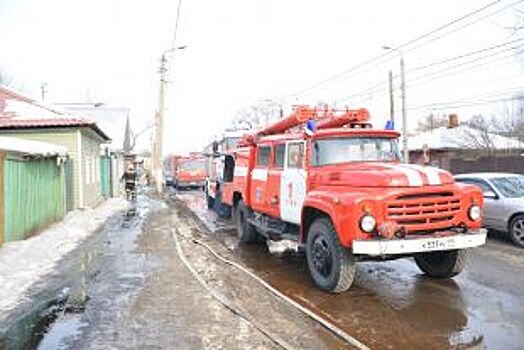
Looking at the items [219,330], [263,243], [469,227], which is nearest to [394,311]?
[469,227]

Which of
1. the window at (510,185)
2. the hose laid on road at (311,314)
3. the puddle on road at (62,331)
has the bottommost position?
the puddle on road at (62,331)

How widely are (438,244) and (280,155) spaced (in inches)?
147

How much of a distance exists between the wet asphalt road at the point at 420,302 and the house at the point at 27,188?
16.6 feet

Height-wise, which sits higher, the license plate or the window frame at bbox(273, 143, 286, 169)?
the window frame at bbox(273, 143, 286, 169)

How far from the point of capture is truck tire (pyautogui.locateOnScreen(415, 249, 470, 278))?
8236 mm

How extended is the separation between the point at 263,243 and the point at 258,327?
6.70 metres

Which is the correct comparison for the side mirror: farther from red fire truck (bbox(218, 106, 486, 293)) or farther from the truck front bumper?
the truck front bumper

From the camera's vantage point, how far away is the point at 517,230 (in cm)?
1195

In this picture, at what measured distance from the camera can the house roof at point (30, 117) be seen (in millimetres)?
19438

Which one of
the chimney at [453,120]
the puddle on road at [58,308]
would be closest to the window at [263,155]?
the puddle on road at [58,308]

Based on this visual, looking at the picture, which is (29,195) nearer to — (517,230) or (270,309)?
(270,309)

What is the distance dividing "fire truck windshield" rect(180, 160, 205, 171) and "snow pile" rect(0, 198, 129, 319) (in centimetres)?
2483

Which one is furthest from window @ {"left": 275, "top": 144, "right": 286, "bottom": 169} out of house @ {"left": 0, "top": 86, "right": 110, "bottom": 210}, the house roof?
the house roof

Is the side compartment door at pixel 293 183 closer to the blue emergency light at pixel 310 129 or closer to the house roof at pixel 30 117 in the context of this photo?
the blue emergency light at pixel 310 129
